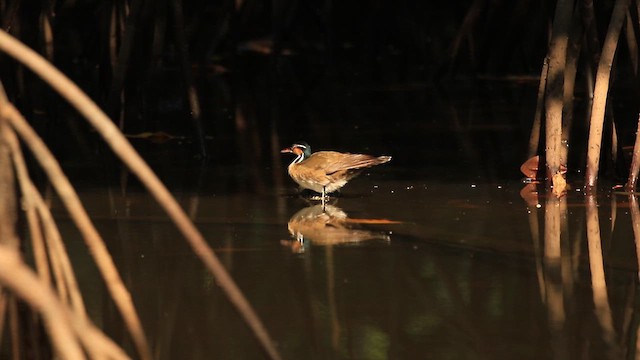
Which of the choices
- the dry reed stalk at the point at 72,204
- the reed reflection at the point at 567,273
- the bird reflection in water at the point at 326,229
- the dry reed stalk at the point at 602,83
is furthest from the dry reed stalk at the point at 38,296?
the dry reed stalk at the point at 602,83

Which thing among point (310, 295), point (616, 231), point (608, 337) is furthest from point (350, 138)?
point (608, 337)

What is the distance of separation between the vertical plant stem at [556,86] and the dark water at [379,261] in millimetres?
267

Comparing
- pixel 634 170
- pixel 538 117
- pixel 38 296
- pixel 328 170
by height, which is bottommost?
pixel 38 296

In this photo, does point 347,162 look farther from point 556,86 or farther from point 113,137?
point 113,137

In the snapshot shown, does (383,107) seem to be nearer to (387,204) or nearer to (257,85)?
(257,85)

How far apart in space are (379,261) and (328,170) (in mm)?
1746

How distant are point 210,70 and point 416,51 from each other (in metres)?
3.20

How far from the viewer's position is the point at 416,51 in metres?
17.1

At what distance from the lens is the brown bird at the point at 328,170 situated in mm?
7309

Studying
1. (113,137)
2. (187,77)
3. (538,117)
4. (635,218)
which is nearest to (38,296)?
(113,137)

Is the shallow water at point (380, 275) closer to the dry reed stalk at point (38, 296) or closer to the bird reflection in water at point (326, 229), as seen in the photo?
the bird reflection in water at point (326, 229)

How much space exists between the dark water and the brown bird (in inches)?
4.7

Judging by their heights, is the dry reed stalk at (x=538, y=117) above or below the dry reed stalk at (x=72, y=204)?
above

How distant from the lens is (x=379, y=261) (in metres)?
5.63
